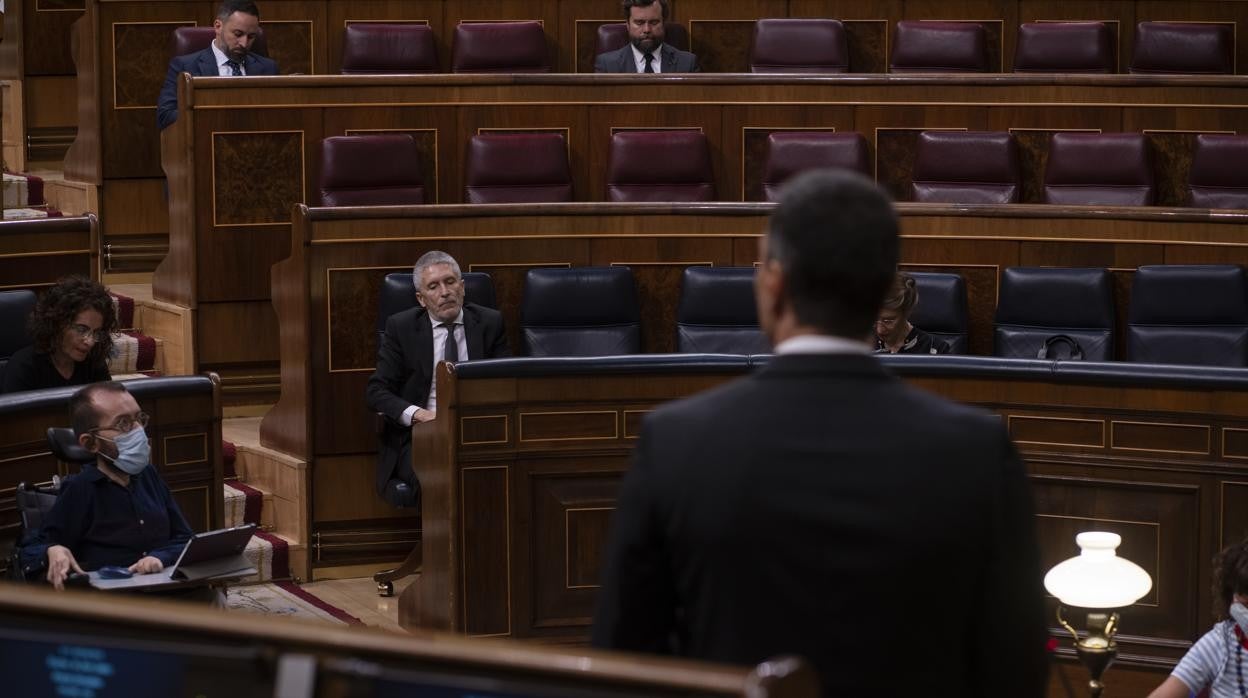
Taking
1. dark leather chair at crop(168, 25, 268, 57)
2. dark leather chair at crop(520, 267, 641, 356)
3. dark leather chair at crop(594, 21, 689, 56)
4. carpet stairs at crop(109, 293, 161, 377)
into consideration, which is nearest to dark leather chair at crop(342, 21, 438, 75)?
dark leather chair at crop(168, 25, 268, 57)

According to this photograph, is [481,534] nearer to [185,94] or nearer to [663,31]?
[185,94]

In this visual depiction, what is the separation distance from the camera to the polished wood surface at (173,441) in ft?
11.7

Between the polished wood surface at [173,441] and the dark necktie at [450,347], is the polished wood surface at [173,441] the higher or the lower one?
the lower one

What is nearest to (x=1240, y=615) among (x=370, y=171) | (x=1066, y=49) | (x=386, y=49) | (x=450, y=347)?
(x=450, y=347)

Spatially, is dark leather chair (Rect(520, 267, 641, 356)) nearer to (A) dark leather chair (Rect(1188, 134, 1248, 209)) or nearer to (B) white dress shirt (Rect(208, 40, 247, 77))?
(B) white dress shirt (Rect(208, 40, 247, 77))

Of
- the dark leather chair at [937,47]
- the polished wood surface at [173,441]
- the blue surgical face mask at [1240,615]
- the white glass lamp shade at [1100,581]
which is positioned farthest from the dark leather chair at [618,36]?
the blue surgical face mask at [1240,615]

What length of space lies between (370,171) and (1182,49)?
9.42 ft

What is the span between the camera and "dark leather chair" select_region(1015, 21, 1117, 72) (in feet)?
19.9

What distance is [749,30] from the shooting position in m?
6.37

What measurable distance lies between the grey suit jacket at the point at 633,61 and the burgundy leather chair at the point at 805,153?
0.72m

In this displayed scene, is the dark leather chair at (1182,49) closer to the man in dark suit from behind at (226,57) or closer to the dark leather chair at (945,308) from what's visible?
the dark leather chair at (945,308)

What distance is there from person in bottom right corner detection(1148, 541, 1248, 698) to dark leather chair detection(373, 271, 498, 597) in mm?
2082

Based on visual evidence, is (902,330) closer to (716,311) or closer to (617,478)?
(716,311)

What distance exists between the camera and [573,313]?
15.2 feet
